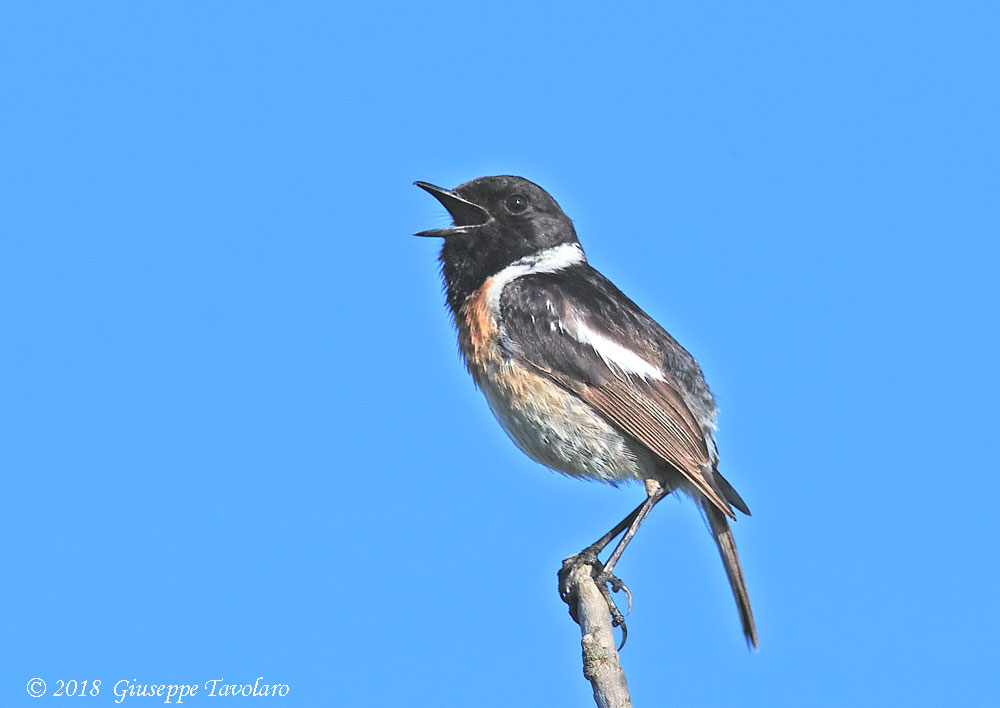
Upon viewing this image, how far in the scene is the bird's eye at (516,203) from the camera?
8266 mm

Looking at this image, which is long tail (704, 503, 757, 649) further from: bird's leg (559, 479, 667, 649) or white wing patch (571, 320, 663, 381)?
white wing patch (571, 320, 663, 381)

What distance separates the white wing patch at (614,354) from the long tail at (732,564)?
93cm

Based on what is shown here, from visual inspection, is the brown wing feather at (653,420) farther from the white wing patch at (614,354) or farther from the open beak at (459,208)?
the open beak at (459,208)

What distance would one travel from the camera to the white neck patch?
7797 mm

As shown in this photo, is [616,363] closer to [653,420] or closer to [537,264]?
[653,420]

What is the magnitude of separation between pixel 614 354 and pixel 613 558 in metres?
1.24

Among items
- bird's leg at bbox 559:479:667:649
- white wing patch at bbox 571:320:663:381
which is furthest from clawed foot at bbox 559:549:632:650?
white wing patch at bbox 571:320:663:381

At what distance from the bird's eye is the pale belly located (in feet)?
4.30

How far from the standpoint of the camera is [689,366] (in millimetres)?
7902

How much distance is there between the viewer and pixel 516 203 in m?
8.27

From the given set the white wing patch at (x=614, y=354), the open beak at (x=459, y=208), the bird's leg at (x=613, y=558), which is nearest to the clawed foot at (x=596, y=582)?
the bird's leg at (x=613, y=558)

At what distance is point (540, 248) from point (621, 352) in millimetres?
1139

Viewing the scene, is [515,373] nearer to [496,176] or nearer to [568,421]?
[568,421]

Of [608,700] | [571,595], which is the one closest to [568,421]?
[571,595]
